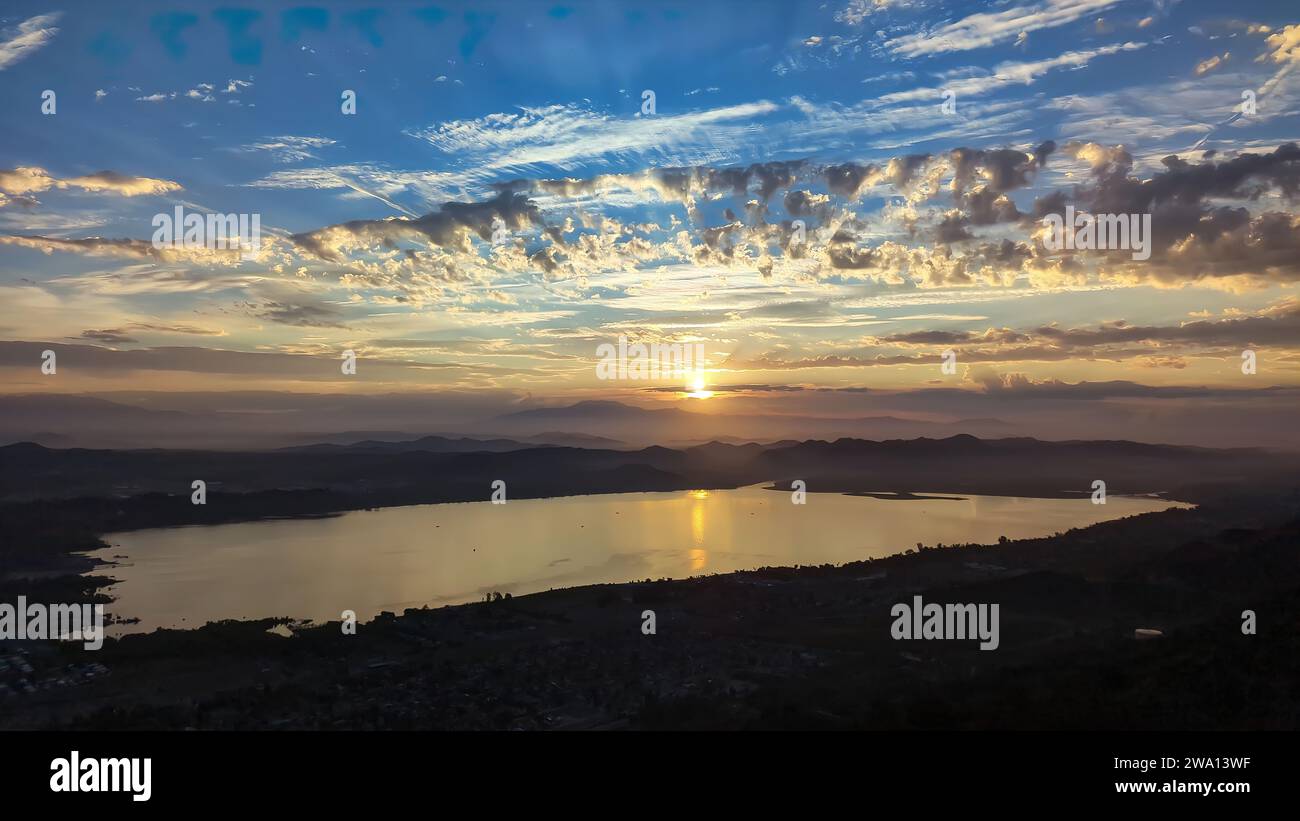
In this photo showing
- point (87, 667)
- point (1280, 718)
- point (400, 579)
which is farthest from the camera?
point (400, 579)
